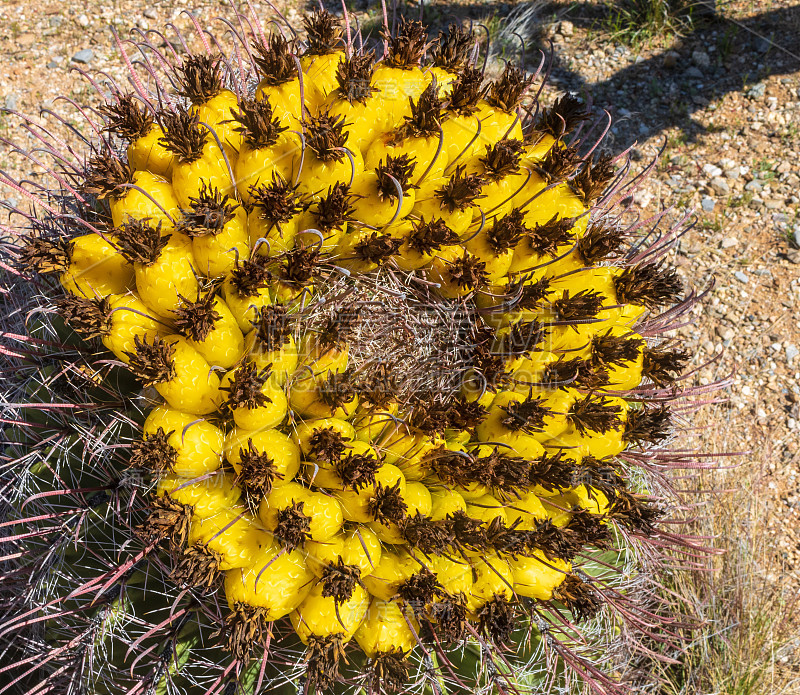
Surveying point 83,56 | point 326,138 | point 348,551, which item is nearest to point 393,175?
point 326,138

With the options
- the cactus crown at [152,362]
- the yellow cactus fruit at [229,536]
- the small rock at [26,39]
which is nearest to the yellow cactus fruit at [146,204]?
the cactus crown at [152,362]

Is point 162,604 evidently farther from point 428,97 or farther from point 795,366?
point 795,366

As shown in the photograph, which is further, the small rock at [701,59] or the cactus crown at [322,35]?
the small rock at [701,59]

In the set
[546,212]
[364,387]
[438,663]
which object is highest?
[546,212]

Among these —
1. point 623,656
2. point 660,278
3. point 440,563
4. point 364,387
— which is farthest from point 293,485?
point 623,656

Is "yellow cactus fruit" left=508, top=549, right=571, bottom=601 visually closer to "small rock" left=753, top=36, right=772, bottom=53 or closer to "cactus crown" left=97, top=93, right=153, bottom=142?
"cactus crown" left=97, top=93, right=153, bottom=142

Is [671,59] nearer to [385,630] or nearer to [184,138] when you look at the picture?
[184,138]

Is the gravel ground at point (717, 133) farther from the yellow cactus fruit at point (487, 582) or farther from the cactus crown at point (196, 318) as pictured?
the cactus crown at point (196, 318)
